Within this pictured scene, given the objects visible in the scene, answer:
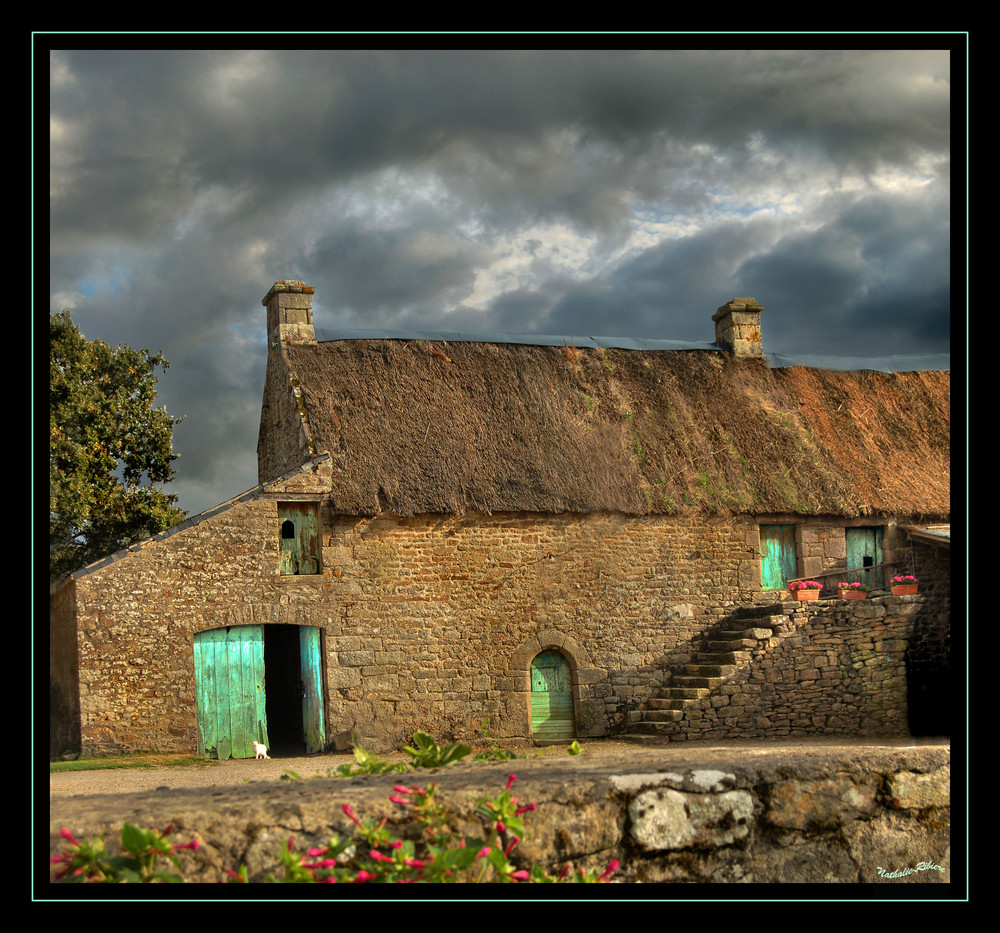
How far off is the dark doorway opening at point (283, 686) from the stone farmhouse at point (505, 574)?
0.06 meters

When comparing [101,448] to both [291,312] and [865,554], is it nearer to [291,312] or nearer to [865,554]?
[291,312]

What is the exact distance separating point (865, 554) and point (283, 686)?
9697mm

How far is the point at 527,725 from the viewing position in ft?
45.4

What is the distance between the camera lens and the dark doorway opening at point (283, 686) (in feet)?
49.8

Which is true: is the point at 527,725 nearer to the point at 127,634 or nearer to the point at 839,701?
the point at 839,701

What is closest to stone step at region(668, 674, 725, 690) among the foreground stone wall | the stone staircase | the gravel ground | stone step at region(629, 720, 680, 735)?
the stone staircase

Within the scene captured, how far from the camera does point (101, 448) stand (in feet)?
55.9

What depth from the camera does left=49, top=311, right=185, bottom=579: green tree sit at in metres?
16.5

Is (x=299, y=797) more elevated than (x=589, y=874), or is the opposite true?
(x=299, y=797)

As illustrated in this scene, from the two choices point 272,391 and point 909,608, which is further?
point 272,391

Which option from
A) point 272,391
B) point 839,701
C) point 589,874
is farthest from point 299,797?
point 272,391

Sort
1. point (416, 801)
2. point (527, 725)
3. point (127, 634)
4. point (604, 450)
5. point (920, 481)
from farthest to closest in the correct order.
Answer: point (920, 481) → point (604, 450) → point (527, 725) → point (127, 634) → point (416, 801)

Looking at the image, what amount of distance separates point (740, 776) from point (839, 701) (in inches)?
437

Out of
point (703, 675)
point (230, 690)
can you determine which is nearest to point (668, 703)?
point (703, 675)
